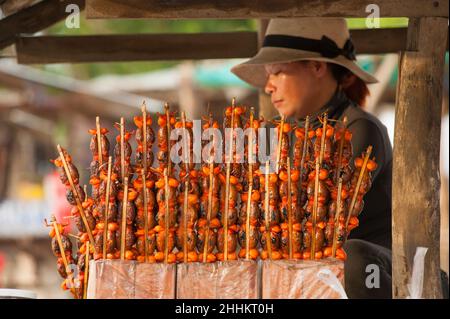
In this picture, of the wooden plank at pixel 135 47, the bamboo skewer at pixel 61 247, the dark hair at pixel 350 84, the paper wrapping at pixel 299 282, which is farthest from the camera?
the wooden plank at pixel 135 47

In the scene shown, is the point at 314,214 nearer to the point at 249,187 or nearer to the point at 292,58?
the point at 249,187

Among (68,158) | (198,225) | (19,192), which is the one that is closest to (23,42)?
(68,158)

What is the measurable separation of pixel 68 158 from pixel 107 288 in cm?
57

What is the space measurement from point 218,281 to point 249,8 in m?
1.07

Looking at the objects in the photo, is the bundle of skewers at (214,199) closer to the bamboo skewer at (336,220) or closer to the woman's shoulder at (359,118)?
the bamboo skewer at (336,220)

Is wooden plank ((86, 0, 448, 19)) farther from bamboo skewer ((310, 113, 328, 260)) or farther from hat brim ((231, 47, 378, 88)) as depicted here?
hat brim ((231, 47, 378, 88))

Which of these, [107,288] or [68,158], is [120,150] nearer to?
[68,158]

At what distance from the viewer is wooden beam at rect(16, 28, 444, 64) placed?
6.03 metres

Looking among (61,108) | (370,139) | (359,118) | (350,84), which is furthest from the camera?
(61,108)

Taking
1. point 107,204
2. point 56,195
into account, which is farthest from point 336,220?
point 56,195

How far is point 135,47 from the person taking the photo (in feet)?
20.3

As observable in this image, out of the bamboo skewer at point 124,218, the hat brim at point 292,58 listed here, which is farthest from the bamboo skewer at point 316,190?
the hat brim at point 292,58

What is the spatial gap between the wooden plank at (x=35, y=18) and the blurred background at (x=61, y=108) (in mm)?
6202

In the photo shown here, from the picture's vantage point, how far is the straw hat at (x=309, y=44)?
5.21 m
